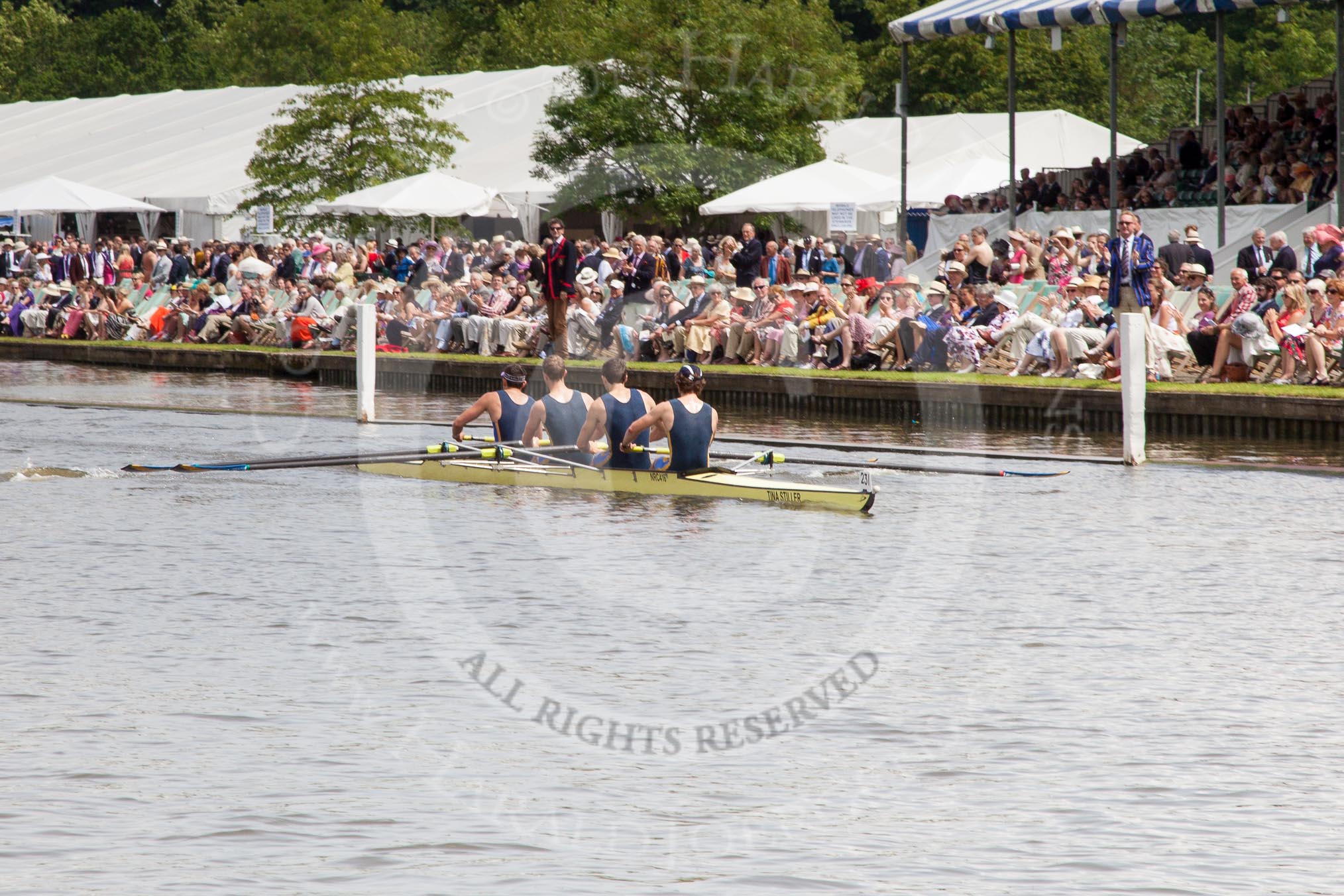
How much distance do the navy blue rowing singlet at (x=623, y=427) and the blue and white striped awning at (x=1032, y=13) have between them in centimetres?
1508

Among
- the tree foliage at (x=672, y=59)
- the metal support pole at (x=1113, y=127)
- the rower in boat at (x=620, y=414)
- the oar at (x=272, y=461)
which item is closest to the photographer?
the rower in boat at (x=620, y=414)

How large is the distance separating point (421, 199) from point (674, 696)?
2993 centimetres

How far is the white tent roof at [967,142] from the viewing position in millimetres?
44094

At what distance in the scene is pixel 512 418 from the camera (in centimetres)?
1862

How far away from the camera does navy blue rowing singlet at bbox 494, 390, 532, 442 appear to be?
18562 mm

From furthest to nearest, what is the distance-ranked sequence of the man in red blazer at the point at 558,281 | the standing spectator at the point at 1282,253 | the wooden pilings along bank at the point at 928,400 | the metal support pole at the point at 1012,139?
1. the metal support pole at the point at 1012,139
2. the man in red blazer at the point at 558,281
3. the standing spectator at the point at 1282,253
4. the wooden pilings along bank at the point at 928,400

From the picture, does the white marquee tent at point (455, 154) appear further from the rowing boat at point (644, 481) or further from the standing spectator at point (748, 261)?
the rowing boat at point (644, 481)

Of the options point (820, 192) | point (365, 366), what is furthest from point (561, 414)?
point (820, 192)

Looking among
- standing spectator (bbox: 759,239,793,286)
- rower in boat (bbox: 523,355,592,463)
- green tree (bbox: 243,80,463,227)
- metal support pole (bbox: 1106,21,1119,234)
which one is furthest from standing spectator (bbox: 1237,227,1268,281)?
green tree (bbox: 243,80,463,227)

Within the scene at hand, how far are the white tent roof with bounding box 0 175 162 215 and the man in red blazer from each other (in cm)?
2024

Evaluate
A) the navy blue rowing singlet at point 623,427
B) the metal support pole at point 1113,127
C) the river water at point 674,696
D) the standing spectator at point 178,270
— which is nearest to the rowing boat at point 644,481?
the navy blue rowing singlet at point 623,427

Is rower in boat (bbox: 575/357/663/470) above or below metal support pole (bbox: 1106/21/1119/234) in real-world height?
below

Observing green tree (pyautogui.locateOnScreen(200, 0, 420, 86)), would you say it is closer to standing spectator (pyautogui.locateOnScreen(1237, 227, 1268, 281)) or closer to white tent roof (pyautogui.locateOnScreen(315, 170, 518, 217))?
white tent roof (pyautogui.locateOnScreen(315, 170, 518, 217))

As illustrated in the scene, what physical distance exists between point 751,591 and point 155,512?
6.54 metres
